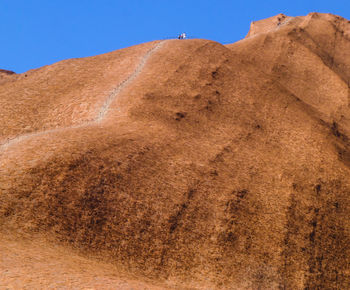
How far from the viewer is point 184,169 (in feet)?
74.9

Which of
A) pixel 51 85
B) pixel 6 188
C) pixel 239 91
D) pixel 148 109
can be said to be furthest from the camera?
pixel 51 85

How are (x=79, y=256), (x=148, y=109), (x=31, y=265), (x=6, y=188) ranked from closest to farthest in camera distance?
(x=31, y=265), (x=79, y=256), (x=6, y=188), (x=148, y=109)

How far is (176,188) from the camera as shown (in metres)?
21.4

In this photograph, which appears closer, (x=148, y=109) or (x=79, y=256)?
(x=79, y=256)

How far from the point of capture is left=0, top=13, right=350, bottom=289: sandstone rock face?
18266mm

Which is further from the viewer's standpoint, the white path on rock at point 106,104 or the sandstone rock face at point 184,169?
the white path on rock at point 106,104

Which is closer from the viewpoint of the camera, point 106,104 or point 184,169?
point 184,169

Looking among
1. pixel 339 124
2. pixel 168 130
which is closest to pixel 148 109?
pixel 168 130

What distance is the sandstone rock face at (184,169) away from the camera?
1827 cm

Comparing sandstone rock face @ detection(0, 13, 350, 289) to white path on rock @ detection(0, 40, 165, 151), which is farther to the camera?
white path on rock @ detection(0, 40, 165, 151)

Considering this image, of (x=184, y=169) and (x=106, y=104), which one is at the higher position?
(x=106, y=104)

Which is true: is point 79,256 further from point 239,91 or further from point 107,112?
point 239,91

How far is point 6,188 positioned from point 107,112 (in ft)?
37.6

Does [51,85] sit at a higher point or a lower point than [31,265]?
higher
